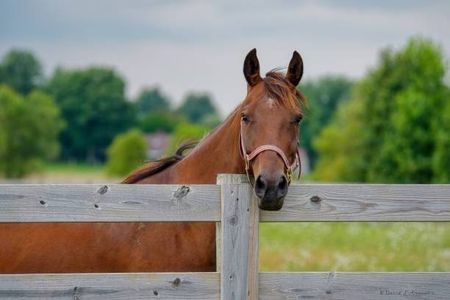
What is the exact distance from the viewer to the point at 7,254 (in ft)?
18.4

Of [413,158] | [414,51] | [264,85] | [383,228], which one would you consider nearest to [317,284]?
[264,85]

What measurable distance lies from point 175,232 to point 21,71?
80183 mm

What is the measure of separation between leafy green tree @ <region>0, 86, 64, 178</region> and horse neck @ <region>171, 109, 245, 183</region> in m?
59.9

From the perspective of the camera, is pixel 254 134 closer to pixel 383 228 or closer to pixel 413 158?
pixel 383 228

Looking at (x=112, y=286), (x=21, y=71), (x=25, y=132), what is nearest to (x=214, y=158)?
(x=112, y=286)

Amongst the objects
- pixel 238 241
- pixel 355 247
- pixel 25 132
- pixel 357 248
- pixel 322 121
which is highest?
pixel 322 121

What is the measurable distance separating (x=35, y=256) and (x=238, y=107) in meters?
1.74

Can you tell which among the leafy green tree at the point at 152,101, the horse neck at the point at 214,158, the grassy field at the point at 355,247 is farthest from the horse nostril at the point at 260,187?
the leafy green tree at the point at 152,101

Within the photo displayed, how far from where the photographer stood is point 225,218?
4891 mm

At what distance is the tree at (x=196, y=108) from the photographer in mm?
118688

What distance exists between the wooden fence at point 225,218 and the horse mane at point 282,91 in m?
0.59

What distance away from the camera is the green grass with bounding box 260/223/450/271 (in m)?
14.5

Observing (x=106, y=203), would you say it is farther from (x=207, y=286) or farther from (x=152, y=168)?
(x=152, y=168)

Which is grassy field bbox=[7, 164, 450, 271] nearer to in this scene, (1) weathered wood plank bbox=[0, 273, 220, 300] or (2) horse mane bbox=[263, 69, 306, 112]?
(2) horse mane bbox=[263, 69, 306, 112]
